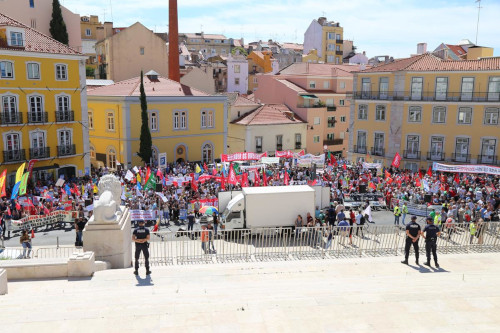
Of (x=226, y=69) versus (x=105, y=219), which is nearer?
(x=105, y=219)

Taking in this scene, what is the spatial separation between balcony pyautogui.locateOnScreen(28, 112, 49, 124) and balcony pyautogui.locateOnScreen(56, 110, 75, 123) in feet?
2.71

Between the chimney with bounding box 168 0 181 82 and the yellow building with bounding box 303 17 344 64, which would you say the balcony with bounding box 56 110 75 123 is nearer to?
the chimney with bounding box 168 0 181 82

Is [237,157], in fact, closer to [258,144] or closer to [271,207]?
[271,207]

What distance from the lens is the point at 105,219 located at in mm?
11727

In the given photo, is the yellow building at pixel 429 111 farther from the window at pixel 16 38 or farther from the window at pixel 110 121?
the window at pixel 16 38

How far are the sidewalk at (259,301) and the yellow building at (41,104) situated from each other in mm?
23208

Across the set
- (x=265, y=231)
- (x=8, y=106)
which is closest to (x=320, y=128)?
(x=8, y=106)

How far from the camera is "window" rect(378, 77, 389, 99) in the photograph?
39.6m

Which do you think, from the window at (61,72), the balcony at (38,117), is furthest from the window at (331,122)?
the balcony at (38,117)

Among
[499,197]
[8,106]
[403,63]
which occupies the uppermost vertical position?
[403,63]

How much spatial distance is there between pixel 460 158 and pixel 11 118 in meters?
32.8

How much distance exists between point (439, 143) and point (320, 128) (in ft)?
61.3

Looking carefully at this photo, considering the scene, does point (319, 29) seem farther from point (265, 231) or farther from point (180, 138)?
point (265, 231)

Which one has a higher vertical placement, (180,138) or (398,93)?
(398,93)
